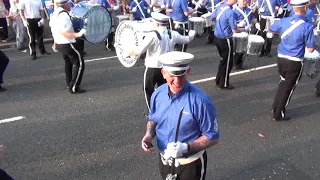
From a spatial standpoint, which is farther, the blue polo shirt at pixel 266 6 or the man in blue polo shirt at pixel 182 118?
the blue polo shirt at pixel 266 6

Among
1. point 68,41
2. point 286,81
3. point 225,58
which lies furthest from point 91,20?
point 286,81

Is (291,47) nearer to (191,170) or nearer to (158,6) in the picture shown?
(191,170)

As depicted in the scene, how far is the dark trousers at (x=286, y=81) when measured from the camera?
6025mm

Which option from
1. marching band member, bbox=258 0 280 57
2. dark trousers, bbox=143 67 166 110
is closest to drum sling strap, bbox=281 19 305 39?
dark trousers, bbox=143 67 166 110

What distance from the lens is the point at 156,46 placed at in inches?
215

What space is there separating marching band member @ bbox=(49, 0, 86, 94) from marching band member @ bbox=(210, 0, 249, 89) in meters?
2.77

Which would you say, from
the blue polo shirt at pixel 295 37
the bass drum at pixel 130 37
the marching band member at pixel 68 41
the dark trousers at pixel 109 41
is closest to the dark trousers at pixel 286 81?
the blue polo shirt at pixel 295 37

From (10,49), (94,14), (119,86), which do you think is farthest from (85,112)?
(10,49)

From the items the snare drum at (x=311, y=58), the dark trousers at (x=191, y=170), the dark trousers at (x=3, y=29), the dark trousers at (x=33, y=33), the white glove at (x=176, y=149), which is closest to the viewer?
the white glove at (x=176, y=149)

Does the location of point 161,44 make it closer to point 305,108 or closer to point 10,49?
point 305,108

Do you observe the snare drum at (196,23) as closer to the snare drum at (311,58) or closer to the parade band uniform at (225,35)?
the parade band uniform at (225,35)

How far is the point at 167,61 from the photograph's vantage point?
311 centimetres

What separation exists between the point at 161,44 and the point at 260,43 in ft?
10.2

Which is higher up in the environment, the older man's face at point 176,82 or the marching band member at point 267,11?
the older man's face at point 176,82
